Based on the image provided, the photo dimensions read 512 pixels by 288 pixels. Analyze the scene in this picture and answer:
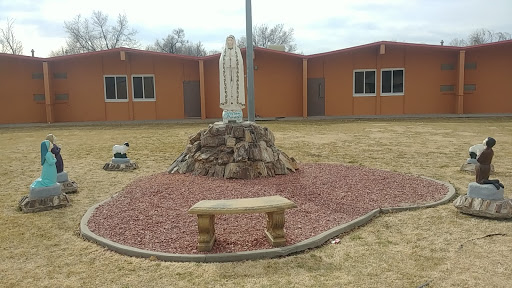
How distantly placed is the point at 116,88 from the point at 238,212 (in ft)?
66.0

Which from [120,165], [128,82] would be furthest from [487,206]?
[128,82]

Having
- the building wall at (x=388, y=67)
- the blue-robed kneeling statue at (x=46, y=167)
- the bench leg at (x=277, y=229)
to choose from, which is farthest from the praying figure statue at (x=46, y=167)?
the building wall at (x=388, y=67)

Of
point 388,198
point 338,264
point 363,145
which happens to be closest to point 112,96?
point 363,145

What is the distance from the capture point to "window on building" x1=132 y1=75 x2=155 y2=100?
74.3 feet

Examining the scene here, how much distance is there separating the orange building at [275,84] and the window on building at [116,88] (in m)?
0.05

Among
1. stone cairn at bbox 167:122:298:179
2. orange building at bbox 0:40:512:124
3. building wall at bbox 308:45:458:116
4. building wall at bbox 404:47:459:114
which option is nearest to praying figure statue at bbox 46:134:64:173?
stone cairn at bbox 167:122:298:179

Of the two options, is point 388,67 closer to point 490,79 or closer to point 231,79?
point 490,79

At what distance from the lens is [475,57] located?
22047mm

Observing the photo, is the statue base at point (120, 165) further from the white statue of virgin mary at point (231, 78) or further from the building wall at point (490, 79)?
the building wall at point (490, 79)

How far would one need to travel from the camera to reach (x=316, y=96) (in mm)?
23156

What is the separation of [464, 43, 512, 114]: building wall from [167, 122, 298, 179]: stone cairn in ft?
59.2

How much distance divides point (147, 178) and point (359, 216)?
4.57m

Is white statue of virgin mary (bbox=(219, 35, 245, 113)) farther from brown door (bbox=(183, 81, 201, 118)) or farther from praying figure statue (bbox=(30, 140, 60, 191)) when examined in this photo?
brown door (bbox=(183, 81, 201, 118))

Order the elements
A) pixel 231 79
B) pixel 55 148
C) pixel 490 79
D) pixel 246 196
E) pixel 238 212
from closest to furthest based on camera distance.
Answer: pixel 238 212 → pixel 246 196 → pixel 55 148 → pixel 231 79 → pixel 490 79
